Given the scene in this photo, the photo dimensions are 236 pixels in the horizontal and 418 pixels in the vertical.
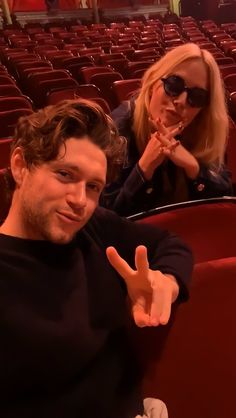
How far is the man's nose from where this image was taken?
504mm

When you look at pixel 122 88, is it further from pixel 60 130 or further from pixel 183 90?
pixel 60 130

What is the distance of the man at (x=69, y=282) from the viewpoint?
461 millimetres

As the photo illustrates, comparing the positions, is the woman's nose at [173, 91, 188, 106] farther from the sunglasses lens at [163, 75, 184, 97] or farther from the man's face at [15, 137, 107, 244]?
the man's face at [15, 137, 107, 244]

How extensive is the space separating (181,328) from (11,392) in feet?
0.74

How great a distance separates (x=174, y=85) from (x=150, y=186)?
0.22m

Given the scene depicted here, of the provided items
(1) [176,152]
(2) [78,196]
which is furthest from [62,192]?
(1) [176,152]

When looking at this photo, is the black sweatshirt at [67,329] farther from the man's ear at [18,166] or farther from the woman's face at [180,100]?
the woman's face at [180,100]

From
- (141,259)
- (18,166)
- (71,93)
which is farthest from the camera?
(71,93)

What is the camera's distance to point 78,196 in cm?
51

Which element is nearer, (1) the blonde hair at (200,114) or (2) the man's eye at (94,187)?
(2) the man's eye at (94,187)

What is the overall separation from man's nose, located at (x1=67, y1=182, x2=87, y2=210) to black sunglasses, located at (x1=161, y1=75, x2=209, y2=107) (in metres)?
0.43

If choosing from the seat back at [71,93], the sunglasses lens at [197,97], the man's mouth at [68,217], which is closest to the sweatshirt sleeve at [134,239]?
the man's mouth at [68,217]

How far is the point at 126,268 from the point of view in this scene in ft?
1.60

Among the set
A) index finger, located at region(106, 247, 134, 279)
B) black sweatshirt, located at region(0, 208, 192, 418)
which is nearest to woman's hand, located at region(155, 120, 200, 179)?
black sweatshirt, located at region(0, 208, 192, 418)
